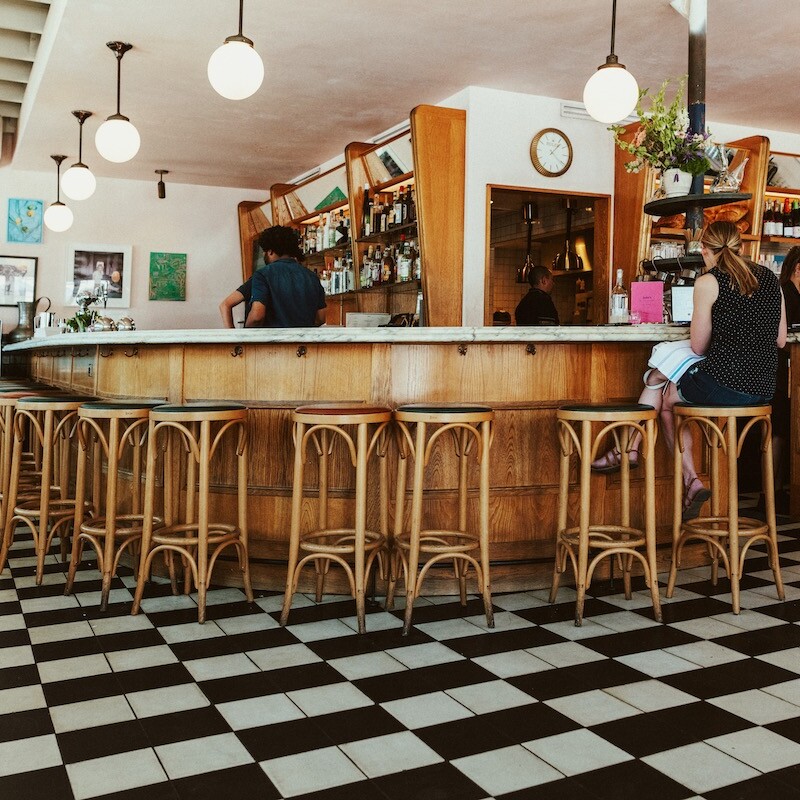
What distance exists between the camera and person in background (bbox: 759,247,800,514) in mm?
5590

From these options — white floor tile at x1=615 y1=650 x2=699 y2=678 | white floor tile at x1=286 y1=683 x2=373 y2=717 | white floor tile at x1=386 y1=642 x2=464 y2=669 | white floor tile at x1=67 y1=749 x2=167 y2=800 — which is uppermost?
white floor tile at x1=615 y1=650 x2=699 y2=678

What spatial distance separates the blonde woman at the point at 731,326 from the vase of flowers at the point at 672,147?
2.20ft

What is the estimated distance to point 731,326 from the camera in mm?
3557

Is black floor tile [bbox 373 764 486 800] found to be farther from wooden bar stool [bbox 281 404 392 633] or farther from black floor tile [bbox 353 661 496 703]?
wooden bar stool [bbox 281 404 392 633]

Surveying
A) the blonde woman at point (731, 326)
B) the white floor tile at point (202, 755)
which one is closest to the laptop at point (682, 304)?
the blonde woman at point (731, 326)

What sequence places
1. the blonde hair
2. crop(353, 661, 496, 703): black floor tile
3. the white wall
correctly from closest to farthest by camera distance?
crop(353, 661, 496, 703): black floor tile, the blonde hair, the white wall

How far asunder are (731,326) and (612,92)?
139cm

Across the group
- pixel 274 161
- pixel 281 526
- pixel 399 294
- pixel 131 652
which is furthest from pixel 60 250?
pixel 131 652

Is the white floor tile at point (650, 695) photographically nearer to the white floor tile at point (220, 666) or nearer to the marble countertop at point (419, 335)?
the white floor tile at point (220, 666)

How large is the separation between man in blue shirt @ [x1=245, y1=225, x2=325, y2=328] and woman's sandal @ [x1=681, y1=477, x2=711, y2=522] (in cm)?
230

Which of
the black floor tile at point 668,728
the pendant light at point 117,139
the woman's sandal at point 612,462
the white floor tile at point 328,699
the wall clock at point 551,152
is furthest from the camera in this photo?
the wall clock at point 551,152

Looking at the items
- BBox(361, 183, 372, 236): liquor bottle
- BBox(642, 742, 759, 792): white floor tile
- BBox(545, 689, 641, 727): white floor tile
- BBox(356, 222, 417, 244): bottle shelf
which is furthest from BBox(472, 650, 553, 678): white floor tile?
BBox(361, 183, 372, 236): liquor bottle

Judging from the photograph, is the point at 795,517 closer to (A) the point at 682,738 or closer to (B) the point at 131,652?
(A) the point at 682,738

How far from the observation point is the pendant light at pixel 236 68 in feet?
13.0
